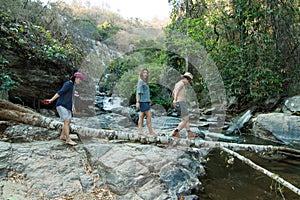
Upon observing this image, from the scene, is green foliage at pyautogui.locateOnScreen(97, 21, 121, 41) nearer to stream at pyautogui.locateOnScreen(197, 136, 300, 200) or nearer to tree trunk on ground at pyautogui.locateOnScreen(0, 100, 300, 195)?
tree trunk on ground at pyautogui.locateOnScreen(0, 100, 300, 195)

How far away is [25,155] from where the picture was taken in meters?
3.23

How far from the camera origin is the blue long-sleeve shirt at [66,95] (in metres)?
3.84

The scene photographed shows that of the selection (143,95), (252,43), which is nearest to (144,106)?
(143,95)

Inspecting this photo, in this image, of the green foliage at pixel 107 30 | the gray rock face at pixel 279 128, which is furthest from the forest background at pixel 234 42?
the green foliage at pixel 107 30

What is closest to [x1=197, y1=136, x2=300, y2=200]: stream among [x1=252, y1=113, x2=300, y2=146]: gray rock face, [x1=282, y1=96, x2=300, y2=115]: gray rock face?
[x1=252, y1=113, x2=300, y2=146]: gray rock face

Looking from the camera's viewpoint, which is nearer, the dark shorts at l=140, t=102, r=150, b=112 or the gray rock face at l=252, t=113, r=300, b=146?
the dark shorts at l=140, t=102, r=150, b=112

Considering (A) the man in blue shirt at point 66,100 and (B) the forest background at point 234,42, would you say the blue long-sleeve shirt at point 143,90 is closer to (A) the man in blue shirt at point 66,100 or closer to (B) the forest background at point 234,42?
(A) the man in blue shirt at point 66,100

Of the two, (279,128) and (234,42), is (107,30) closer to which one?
(234,42)

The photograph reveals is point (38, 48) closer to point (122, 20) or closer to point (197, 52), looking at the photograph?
point (197, 52)

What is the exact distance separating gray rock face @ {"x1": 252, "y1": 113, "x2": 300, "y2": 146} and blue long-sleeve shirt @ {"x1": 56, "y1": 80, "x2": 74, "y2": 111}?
617cm

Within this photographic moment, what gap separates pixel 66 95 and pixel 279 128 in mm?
6373

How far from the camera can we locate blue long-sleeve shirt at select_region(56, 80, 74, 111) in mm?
3838

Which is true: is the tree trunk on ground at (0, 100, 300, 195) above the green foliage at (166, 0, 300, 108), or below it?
below

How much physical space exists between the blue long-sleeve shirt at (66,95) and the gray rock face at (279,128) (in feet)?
20.2
